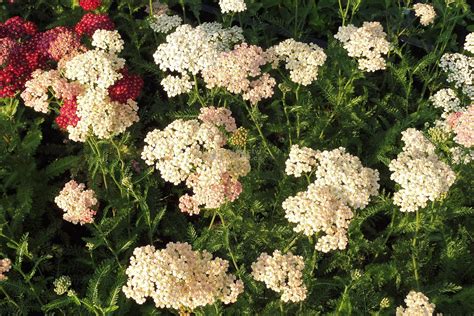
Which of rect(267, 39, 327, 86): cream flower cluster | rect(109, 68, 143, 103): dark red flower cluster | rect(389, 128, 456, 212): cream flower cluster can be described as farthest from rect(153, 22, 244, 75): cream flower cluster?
rect(389, 128, 456, 212): cream flower cluster

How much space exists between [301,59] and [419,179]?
3.99ft

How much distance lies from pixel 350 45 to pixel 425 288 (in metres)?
1.61

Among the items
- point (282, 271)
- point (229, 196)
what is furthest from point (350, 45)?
point (282, 271)

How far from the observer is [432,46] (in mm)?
5066

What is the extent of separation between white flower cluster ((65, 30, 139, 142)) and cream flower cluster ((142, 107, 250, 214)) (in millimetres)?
304

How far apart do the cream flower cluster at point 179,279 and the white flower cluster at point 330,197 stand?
46 cm

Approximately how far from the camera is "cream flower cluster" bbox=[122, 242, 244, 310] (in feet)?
8.42

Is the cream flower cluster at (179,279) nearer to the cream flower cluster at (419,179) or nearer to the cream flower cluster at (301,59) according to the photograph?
the cream flower cluster at (419,179)

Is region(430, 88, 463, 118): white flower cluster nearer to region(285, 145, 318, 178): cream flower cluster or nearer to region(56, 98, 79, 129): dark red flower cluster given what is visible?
region(285, 145, 318, 178): cream flower cluster

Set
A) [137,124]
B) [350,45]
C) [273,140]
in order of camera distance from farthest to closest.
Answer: [273,140] < [137,124] < [350,45]

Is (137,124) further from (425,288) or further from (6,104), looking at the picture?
(425,288)

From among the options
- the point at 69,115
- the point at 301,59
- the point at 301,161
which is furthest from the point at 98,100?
Answer: the point at 301,59

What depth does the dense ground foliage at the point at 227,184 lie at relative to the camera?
9.53ft

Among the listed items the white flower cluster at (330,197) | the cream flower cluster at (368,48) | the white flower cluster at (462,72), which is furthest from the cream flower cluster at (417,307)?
the white flower cluster at (462,72)
